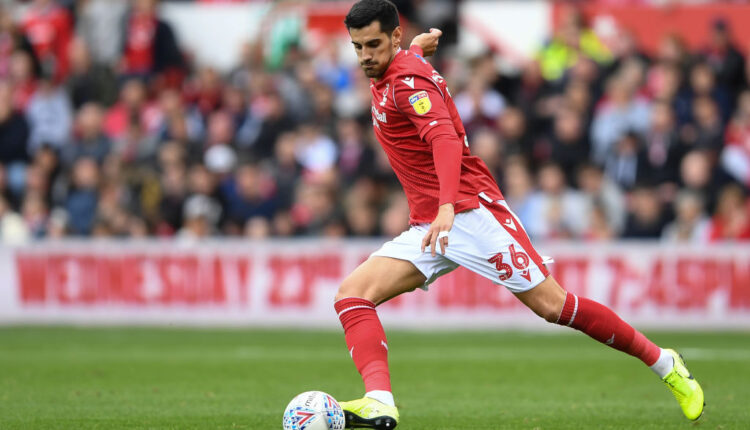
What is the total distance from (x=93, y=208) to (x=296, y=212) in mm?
2884

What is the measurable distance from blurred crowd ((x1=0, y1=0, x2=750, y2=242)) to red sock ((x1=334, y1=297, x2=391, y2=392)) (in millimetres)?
7738

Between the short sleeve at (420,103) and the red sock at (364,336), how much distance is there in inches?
40.4

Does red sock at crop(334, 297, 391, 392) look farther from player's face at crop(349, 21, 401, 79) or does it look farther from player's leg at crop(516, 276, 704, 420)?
player's face at crop(349, 21, 401, 79)

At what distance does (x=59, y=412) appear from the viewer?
282 inches

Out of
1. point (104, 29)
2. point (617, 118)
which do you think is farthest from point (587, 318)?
point (104, 29)

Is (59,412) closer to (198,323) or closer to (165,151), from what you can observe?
(198,323)

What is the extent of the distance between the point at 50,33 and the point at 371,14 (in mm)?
13351

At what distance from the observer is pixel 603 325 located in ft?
21.5

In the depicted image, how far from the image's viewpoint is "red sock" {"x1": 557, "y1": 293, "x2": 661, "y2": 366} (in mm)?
6477

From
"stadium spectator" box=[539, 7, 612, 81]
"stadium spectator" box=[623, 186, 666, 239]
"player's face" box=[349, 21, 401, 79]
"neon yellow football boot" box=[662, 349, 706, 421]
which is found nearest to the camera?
"player's face" box=[349, 21, 401, 79]

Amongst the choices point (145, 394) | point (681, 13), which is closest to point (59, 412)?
point (145, 394)

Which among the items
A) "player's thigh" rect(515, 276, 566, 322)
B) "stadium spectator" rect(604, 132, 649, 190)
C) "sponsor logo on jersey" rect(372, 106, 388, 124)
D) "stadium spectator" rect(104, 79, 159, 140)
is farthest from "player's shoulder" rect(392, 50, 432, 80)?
"stadium spectator" rect(104, 79, 159, 140)

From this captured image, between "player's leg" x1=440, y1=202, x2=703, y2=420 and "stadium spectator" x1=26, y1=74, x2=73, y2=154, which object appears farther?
"stadium spectator" x1=26, y1=74, x2=73, y2=154

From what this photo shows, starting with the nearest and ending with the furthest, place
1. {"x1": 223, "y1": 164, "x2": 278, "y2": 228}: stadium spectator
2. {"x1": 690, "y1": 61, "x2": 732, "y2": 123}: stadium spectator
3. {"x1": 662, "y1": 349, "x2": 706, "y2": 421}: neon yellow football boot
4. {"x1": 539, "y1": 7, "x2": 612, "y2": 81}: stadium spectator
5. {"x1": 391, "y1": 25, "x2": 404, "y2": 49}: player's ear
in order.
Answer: {"x1": 391, "y1": 25, "x2": 404, "y2": 49}: player's ear, {"x1": 662, "y1": 349, "x2": 706, "y2": 421}: neon yellow football boot, {"x1": 690, "y1": 61, "x2": 732, "y2": 123}: stadium spectator, {"x1": 223, "y1": 164, "x2": 278, "y2": 228}: stadium spectator, {"x1": 539, "y1": 7, "x2": 612, "y2": 81}: stadium spectator
